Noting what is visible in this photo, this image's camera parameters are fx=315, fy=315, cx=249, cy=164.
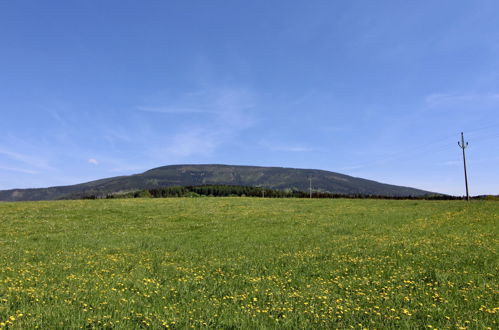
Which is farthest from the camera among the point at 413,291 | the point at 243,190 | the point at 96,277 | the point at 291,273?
the point at 243,190

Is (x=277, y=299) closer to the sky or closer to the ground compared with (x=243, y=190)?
closer to the ground

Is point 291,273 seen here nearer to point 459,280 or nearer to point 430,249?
point 459,280

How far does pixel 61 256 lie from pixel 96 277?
6.12m

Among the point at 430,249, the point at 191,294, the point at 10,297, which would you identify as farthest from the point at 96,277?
the point at 430,249

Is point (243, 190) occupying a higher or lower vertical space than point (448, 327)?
higher

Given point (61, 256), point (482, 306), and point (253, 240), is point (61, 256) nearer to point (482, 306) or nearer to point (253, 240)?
point (253, 240)

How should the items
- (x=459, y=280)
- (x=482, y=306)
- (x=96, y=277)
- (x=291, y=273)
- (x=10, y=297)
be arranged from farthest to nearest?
1. (x=291, y=273)
2. (x=96, y=277)
3. (x=459, y=280)
4. (x=10, y=297)
5. (x=482, y=306)

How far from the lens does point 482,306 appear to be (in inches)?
307

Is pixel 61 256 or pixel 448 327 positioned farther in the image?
pixel 61 256

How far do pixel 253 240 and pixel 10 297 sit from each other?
15.0m

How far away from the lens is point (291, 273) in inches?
476

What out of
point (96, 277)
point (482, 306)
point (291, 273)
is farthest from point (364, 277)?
point (96, 277)

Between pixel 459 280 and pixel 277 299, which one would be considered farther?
pixel 459 280

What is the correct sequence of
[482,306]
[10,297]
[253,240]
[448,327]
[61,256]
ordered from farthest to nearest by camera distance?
[253,240] → [61,256] → [10,297] → [482,306] → [448,327]
